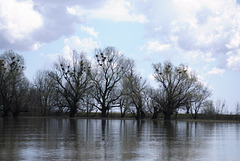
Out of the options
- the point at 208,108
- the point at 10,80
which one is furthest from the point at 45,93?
the point at 208,108

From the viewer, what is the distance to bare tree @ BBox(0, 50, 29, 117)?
61.9 m

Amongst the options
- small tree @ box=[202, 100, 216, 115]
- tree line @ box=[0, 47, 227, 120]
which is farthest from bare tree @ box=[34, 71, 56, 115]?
small tree @ box=[202, 100, 216, 115]

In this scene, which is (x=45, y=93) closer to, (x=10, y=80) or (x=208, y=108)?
(x=10, y=80)

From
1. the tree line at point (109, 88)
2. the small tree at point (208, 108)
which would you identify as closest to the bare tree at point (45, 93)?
the tree line at point (109, 88)

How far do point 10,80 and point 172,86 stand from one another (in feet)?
107

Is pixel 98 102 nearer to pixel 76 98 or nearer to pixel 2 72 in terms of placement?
pixel 76 98

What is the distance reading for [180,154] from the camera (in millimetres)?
12500

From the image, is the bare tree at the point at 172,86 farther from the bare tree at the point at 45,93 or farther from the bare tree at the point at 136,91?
the bare tree at the point at 45,93

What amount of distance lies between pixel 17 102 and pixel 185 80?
35.9m

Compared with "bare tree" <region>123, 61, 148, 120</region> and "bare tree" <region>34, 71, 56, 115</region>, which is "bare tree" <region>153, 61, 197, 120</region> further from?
"bare tree" <region>34, 71, 56, 115</region>

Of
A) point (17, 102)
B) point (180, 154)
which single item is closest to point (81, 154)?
point (180, 154)

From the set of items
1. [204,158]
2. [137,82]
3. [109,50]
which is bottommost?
[204,158]

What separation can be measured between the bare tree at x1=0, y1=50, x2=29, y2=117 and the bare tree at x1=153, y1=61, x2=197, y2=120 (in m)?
28.1

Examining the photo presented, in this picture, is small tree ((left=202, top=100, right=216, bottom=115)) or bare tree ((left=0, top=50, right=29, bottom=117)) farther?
small tree ((left=202, top=100, right=216, bottom=115))
